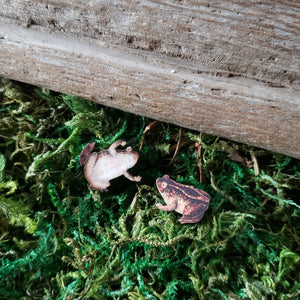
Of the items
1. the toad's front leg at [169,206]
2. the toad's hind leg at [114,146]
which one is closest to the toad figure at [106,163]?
the toad's hind leg at [114,146]

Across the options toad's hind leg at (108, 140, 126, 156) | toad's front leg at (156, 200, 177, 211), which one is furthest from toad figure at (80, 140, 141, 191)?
toad's front leg at (156, 200, 177, 211)

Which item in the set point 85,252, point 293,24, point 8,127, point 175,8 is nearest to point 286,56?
point 293,24

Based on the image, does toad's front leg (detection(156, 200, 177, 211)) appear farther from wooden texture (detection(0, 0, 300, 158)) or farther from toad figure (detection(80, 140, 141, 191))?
wooden texture (detection(0, 0, 300, 158))

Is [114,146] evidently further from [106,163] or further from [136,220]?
[136,220]

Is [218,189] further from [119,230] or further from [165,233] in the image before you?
[119,230]

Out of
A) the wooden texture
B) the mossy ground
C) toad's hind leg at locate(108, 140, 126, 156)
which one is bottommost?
the mossy ground

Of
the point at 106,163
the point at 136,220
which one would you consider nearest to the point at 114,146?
the point at 106,163
